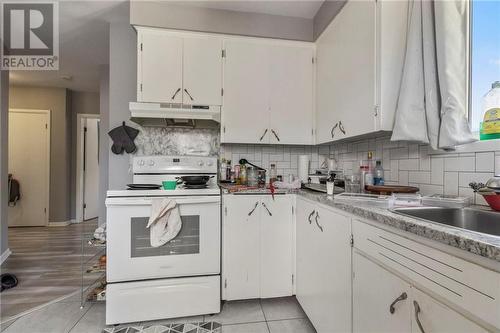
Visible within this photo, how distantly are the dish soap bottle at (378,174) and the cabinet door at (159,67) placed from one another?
1.64 metres

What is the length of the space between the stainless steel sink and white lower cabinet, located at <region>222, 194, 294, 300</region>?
950mm

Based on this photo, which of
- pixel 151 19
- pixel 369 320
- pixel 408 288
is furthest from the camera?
pixel 151 19

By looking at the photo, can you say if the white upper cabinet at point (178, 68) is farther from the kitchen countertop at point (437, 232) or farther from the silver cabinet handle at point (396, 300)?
the silver cabinet handle at point (396, 300)

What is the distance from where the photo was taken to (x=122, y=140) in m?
2.28

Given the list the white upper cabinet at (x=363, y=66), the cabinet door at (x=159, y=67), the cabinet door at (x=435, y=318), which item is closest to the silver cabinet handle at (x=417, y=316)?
the cabinet door at (x=435, y=318)

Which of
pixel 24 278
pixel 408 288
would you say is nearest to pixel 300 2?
pixel 408 288

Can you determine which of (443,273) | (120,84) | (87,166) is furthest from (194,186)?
(87,166)

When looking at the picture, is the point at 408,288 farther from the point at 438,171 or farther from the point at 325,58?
the point at 325,58

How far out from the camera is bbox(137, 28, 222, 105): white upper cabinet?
2.06 meters

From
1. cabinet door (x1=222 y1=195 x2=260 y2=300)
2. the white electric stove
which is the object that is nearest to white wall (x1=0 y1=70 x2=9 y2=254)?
the white electric stove

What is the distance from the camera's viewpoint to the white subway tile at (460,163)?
1.19 metres

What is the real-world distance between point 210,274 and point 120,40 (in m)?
2.27

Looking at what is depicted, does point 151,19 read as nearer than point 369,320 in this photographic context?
No

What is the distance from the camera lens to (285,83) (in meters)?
2.26
